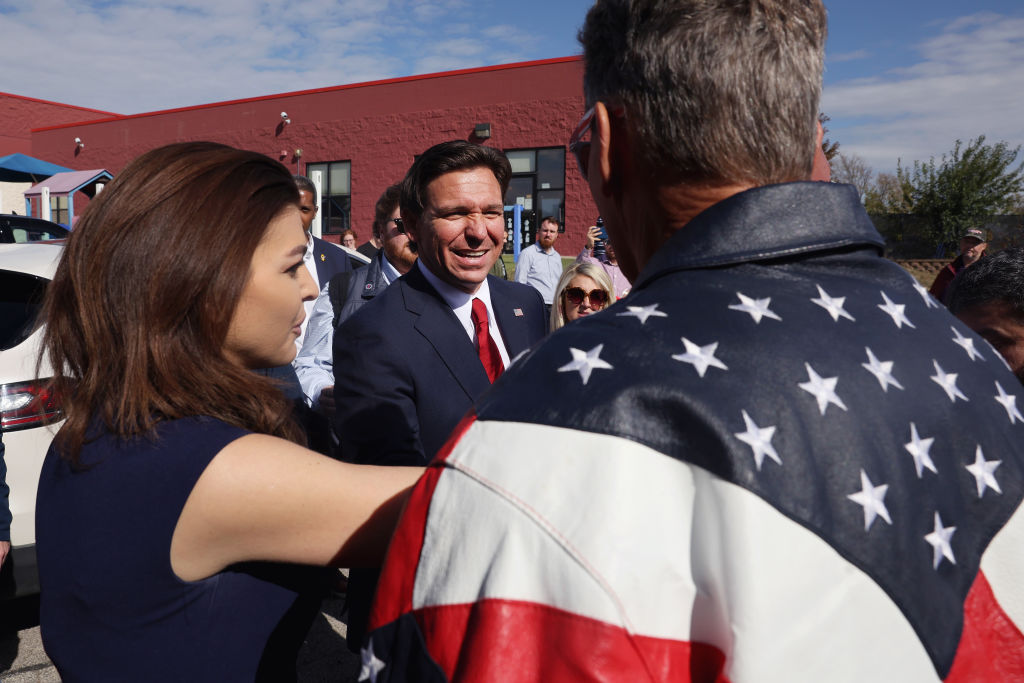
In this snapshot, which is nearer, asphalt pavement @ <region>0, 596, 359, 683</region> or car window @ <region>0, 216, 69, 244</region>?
asphalt pavement @ <region>0, 596, 359, 683</region>

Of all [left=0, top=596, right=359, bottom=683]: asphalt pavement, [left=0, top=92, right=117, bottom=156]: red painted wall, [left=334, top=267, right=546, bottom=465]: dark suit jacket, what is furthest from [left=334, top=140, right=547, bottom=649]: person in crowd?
[left=0, top=92, right=117, bottom=156]: red painted wall

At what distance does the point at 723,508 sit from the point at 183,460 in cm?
88

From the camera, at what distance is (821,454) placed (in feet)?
2.58

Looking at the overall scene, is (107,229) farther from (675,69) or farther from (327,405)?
(327,405)

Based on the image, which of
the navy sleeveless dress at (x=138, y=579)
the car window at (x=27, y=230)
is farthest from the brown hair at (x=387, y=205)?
the car window at (x=27, y=230)

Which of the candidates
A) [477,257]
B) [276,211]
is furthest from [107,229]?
[477,257]

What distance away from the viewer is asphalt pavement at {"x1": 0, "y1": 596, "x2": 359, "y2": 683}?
315cm

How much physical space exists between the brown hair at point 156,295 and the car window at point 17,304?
89.3 inches

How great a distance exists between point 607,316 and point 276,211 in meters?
0.82

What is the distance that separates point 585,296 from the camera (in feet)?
13.0

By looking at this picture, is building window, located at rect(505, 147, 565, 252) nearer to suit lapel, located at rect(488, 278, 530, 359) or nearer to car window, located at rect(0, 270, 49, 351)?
car window, located at rect(0, 270, 49, 351)

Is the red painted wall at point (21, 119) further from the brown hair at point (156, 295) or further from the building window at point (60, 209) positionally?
the brown hair at point (156, 295)

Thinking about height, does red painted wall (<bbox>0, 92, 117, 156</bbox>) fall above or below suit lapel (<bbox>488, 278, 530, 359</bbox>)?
above

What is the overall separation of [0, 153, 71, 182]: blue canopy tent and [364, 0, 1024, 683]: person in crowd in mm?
22745
